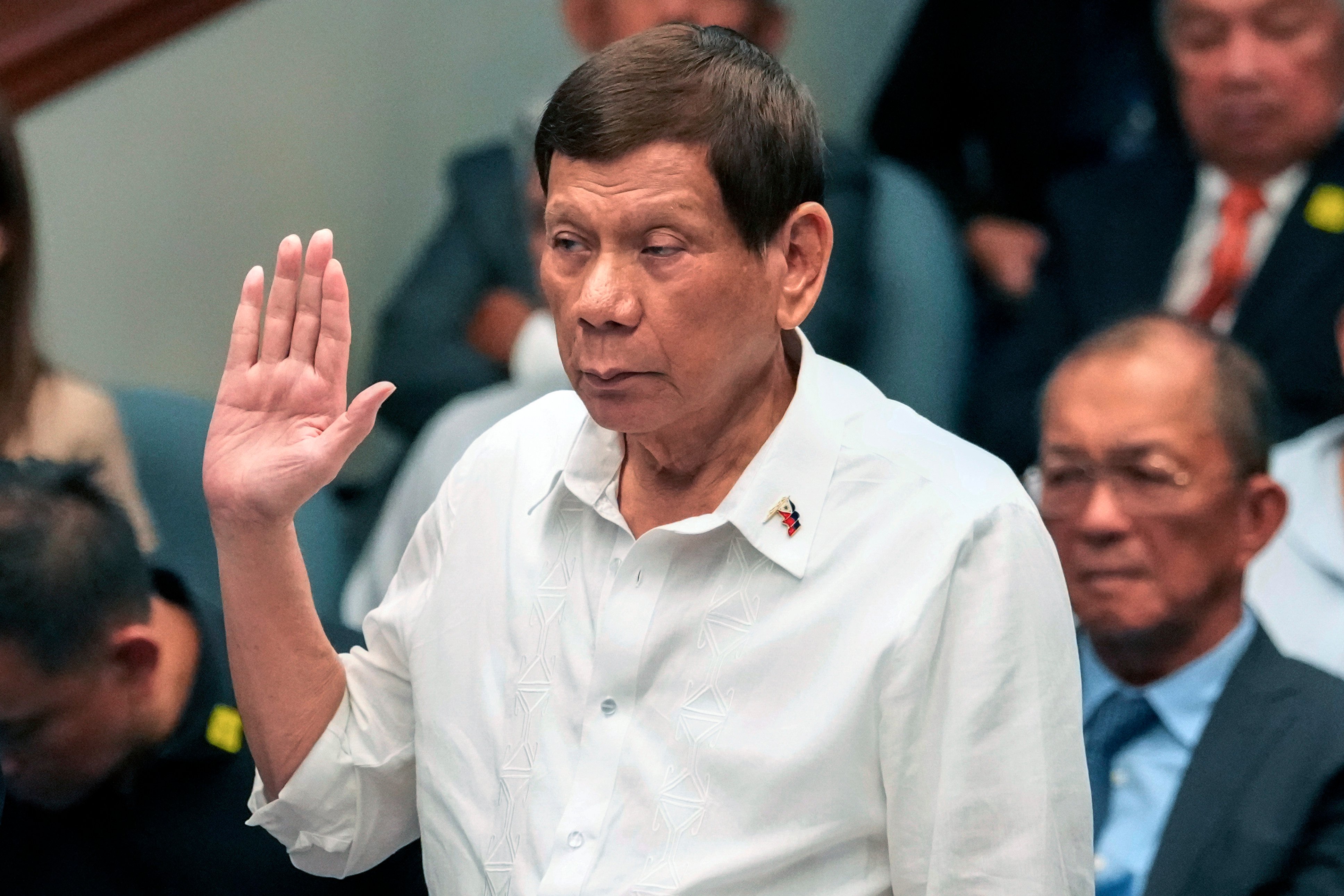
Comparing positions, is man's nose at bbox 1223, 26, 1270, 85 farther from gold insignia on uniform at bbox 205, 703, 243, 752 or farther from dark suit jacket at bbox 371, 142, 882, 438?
gold insignia on uniform at bbox 205, 703, 243, 752

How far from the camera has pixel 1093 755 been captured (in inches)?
68.9

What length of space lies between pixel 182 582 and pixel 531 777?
0.63 m

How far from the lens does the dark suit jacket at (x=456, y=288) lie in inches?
105

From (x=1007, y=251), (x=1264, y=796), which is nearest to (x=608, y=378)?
(x=1264, y=796)

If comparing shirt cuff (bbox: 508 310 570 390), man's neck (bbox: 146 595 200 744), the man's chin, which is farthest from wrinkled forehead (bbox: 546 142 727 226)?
shirt cuff (bbox: 508 310 570 390)

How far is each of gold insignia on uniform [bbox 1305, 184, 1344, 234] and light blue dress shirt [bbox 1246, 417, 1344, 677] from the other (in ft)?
1.00

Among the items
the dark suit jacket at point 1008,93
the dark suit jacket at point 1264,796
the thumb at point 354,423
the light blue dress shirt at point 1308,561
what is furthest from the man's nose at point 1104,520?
the dark suit jacket at point 1008,93

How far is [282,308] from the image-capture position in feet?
3.95

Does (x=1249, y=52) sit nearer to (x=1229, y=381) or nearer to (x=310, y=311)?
(x=1229, y=381)

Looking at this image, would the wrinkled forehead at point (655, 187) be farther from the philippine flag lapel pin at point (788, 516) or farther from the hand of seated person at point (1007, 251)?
the hand of seated person at point (1007, 251)

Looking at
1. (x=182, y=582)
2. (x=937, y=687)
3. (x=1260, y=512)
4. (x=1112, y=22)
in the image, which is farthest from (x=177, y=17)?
(x=937, y=687)

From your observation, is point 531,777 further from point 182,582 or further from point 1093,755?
point 1093,755

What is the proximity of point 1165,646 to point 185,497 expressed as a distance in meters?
1.13

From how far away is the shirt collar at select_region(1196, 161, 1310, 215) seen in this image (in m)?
2.42
